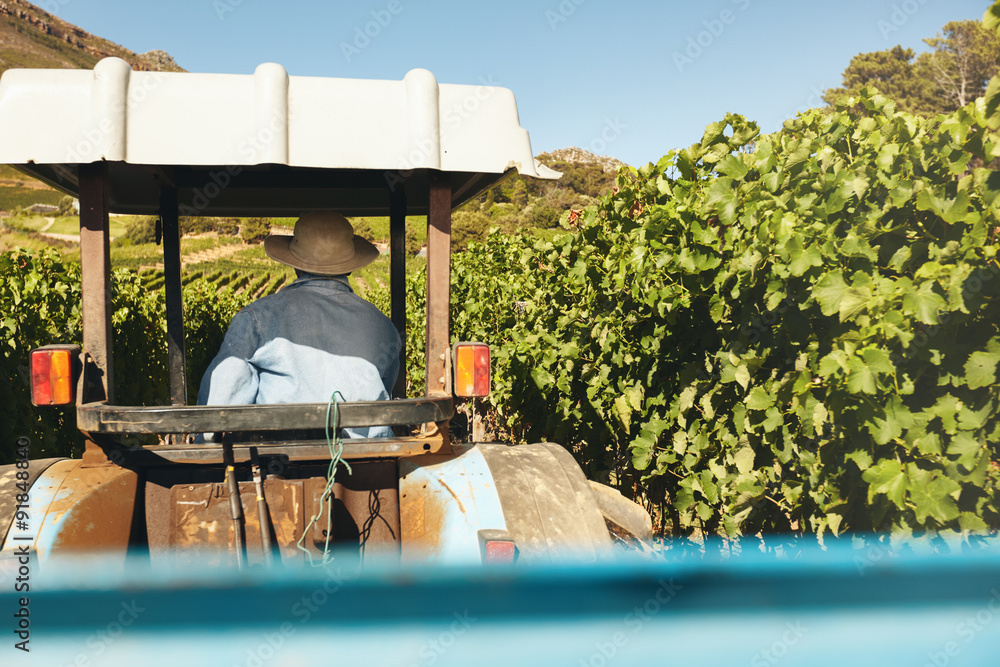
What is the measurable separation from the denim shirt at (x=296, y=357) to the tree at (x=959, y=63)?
5830cm

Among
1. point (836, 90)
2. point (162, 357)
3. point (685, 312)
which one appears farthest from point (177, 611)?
point (836, 90)

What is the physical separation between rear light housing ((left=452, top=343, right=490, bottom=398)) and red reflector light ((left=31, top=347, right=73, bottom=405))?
111 centimetres

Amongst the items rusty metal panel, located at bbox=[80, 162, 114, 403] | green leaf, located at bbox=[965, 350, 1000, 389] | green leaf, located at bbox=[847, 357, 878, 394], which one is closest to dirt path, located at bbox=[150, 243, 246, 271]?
rusty metal panel, located at bbox=[80, 162, 114, 403]

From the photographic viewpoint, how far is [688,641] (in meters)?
0.91

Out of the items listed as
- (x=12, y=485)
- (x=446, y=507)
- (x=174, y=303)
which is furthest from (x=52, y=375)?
(x=174, y=303)

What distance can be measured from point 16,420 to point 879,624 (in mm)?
5402

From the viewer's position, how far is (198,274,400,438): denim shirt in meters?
2.31

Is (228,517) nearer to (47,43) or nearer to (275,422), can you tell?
(275,422)

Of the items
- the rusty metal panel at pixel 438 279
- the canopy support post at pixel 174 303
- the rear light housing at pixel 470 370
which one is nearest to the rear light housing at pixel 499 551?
the rear light housing at pixel 470 370

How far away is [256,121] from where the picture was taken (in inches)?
71.9

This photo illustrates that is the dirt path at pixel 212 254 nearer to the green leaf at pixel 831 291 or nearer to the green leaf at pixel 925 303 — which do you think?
the green leaf at pixel 831 291

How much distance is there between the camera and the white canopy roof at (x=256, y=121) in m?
1.76

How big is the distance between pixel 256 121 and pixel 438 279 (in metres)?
0.72

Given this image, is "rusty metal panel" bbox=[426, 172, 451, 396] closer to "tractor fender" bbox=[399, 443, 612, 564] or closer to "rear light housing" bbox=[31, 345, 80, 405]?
"tractor fender" bbox=[399, 443, 612, 564]
